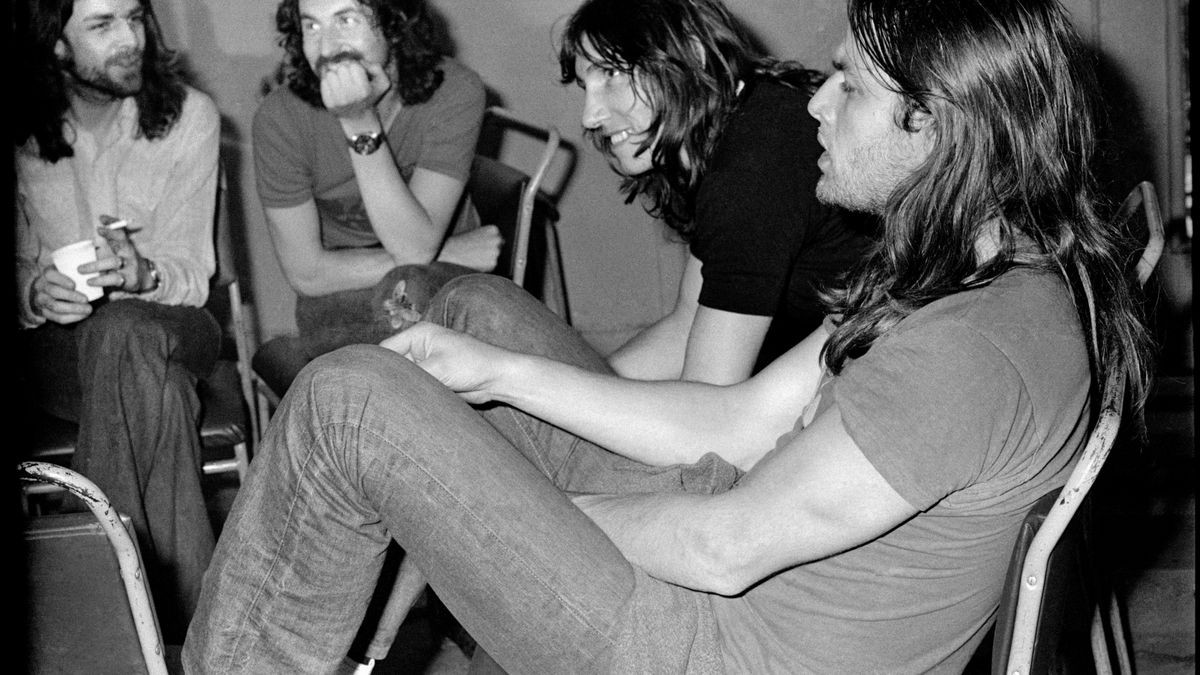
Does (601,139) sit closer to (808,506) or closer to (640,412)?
(640,412)

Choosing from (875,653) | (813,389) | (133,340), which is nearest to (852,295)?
(813,389)

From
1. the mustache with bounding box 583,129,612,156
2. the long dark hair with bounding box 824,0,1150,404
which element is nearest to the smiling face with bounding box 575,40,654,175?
the mustache with bounding box 583,129,612,156

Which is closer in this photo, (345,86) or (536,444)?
(536,444)

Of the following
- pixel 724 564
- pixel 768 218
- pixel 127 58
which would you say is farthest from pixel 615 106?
pixel 127 58

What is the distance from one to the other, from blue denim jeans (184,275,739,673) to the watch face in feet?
4.03

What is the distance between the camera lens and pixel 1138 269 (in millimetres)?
1788

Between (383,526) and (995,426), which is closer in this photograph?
(995,426)

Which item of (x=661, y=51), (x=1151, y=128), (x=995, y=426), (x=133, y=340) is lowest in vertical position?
(x=1151, y=128)

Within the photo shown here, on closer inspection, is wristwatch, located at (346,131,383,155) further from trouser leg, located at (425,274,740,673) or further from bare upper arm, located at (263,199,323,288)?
trouser leg, located at (425,274,740,673)

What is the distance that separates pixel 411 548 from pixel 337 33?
1.55 metres

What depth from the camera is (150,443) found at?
6.88 feet

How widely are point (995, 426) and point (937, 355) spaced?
0.26 ft

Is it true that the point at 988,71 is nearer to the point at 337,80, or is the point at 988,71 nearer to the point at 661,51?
the point at 661,51

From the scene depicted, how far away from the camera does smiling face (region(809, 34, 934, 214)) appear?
1.28 metres
